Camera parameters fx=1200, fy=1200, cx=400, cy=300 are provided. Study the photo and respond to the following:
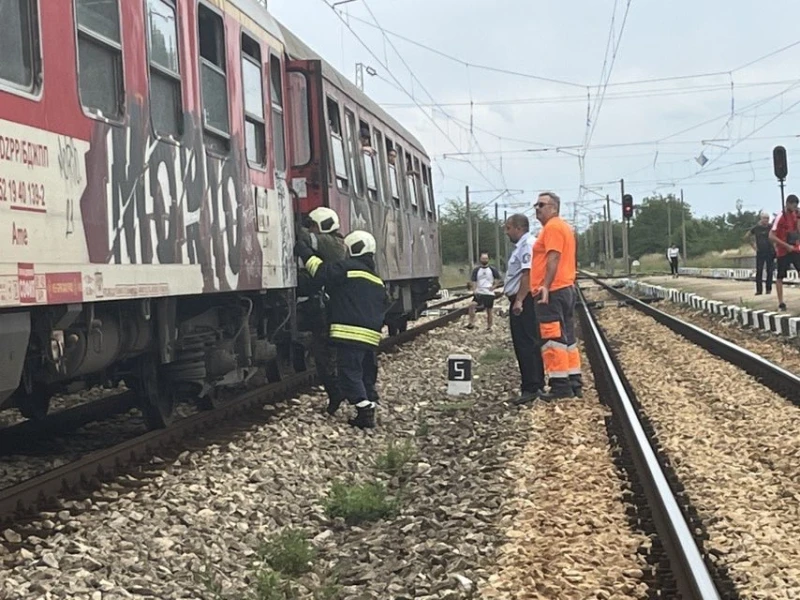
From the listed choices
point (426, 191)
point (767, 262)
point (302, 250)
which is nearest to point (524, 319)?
point (302, 250)

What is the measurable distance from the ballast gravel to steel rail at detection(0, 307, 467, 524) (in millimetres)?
160

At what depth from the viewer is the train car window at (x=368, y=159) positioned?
14.2 m

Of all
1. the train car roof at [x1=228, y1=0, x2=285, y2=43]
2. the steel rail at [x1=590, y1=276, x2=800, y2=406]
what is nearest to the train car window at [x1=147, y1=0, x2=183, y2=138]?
the train car roof at [x1=228, y1=0, x2=285, y2=43]

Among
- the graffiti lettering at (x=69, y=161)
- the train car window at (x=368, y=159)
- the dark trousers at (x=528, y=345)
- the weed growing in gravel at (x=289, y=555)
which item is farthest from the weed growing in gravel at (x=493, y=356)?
the graffiti lettering at (x=69, y=161)

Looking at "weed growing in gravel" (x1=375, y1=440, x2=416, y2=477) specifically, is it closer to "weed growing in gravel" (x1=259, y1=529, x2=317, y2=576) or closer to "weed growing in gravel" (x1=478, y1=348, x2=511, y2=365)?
"weed growing in gravel" (x1=259, y1=529, x2=317, y2=576)

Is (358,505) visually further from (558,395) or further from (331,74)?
(331,74)

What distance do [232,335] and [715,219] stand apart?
13315cm

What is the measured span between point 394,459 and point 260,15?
420 centimetres

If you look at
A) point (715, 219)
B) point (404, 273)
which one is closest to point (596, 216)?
point (715, 219)

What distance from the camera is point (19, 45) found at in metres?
5.57

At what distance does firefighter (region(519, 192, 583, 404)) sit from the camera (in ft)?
34.9

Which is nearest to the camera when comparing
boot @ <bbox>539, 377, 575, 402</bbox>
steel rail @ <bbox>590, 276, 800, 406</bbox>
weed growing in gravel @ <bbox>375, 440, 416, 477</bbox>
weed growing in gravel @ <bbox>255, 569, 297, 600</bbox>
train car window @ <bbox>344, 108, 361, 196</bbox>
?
weed growing in gravel @ <bbox>255, 569, 297, 600</bbox>

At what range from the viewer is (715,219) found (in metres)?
137

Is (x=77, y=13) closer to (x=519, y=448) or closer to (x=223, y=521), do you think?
(x=223, y=521)
